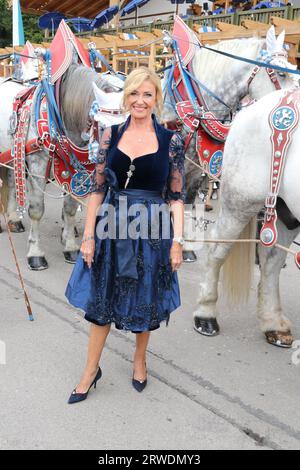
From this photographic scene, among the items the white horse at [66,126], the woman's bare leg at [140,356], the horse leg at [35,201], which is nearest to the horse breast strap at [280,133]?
the woman's bare leg at [140,356]

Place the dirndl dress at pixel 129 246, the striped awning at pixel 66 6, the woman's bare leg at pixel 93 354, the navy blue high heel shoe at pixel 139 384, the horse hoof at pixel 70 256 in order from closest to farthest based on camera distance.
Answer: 1. the dirndl dress at pixel 129 246
2. the woman's bare leg at pixel 93 354
3. the navy blue high heel shoe at pixel 139 384
4. the horse hoof at pixel 70 256
5. the striped awning at pixel 66 6

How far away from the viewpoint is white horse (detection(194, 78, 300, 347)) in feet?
9.36

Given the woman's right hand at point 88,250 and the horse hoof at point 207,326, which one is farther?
the horse hoof at point 207,326

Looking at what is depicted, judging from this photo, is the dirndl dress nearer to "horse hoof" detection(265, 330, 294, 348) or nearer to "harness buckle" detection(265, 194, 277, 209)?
"harness buckle" detection(265, 194, 277, 209)

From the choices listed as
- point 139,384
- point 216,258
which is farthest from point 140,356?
point 216,258

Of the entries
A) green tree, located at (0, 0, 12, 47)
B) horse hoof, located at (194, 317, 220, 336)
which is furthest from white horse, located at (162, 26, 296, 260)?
green tree, located at (0, 0, 12, 47)

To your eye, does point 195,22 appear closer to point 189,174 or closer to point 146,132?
point 189,174

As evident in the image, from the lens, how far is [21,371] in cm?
281

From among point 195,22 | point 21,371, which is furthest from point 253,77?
point 195,22

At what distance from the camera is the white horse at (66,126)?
162 inches

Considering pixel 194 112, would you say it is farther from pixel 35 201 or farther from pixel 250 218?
pixel 35 201

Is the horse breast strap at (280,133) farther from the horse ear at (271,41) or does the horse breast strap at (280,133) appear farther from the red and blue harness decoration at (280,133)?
the horse ear at (271,41)

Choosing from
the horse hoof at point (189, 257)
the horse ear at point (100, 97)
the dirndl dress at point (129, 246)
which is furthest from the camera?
the horse hoof at point (189, 257)
